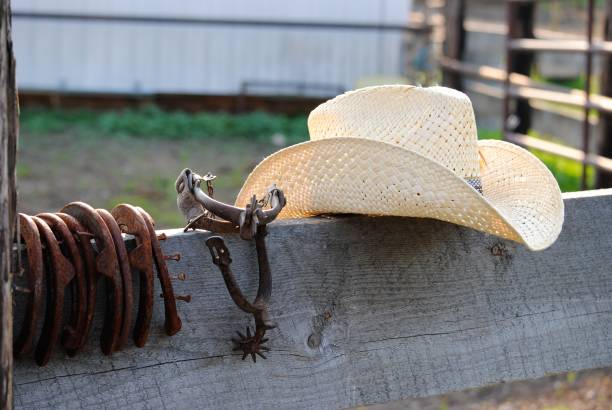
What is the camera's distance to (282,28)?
10227mm

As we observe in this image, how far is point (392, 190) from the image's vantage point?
1.20m

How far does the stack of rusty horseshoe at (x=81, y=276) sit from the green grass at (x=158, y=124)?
23.4ft

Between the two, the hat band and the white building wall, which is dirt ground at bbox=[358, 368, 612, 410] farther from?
the white building wall

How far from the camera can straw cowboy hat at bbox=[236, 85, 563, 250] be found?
46.6 inches

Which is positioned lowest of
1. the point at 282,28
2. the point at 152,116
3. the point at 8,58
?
the point at 152,116

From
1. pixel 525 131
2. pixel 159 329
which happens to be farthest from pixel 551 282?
pixel 525 131

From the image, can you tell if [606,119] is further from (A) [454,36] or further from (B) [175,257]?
(B) [175,257]

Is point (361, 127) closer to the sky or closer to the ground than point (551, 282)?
closer to the sky

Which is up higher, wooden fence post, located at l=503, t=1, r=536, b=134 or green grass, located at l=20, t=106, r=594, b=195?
wooden fence post, located at l=503, t=1, r=536, b=134

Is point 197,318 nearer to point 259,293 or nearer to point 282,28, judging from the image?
point 259,293

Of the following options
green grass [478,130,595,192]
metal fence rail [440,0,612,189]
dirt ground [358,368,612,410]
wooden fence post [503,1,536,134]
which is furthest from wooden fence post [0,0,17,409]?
wooden fence post [503,1,536,134]

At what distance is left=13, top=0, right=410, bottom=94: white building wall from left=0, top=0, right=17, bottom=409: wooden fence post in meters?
9.28

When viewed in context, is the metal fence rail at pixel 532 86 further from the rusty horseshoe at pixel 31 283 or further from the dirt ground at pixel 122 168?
the rusty horseshoe at pixel 31 283

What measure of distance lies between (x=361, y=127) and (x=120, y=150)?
6435 mm
